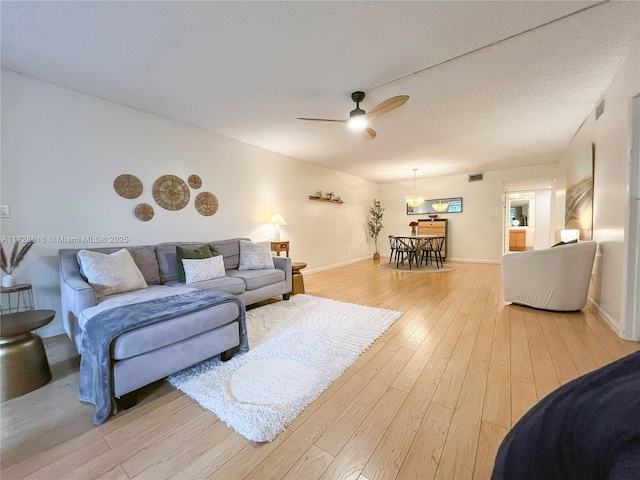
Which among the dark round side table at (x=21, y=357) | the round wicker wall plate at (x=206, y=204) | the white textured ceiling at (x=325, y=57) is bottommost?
the dark round side table at (x=21, y=357)

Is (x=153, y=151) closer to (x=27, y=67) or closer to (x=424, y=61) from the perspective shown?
(x=27, y=67)

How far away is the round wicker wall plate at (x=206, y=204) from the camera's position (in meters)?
3.72

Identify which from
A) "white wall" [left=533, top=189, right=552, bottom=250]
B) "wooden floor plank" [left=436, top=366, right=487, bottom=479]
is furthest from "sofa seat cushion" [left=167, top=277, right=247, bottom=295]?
"white wall" [left=533, top=189, right=552, bottom=250]

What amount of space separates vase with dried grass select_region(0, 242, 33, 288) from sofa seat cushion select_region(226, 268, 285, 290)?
1785mm

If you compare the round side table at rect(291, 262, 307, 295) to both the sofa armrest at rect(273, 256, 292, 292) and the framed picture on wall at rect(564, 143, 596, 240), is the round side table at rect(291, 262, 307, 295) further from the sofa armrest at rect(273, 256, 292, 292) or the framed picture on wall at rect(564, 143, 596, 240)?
the framed picture on wall at rect(564, 143, 596, 240)

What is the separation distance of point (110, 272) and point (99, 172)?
130 cm

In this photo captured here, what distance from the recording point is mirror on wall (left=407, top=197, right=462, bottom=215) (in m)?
6.88

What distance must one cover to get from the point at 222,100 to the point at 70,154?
169 centimetres

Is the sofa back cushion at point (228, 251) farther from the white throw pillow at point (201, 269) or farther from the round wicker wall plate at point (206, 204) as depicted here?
the round wicker wall plate at point (206, 204)

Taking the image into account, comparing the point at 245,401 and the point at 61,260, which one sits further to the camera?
the point at 61,260

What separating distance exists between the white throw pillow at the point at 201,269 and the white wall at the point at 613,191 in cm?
401

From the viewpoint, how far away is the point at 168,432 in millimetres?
1339

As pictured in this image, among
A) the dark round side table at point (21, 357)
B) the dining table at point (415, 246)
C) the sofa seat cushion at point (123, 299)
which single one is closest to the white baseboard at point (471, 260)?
the dining table at point (415, 246)

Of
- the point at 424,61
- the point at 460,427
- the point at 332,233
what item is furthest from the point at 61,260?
the point at 332,233
